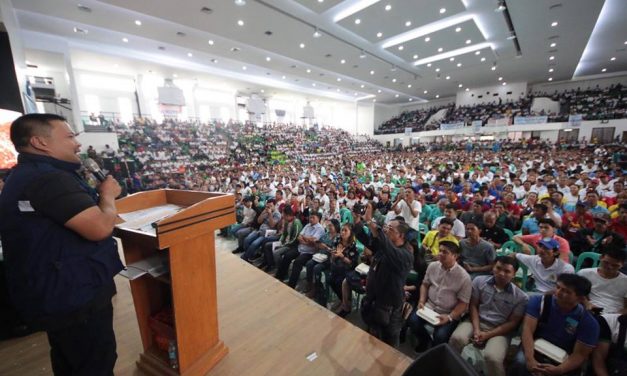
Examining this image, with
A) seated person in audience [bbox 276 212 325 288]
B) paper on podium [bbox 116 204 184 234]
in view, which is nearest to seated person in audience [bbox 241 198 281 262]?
seated person in audience [bbox 276 212 325 288]

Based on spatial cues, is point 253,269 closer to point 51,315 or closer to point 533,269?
point 51,315

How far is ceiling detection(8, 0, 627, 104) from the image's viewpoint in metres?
7.44

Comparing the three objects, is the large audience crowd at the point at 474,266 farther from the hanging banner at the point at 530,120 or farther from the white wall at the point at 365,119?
the white wall at the point at 365,119

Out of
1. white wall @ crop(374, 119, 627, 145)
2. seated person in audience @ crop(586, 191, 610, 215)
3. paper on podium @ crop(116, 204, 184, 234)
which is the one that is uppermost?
white wall @ crop(374, 119, 627, 145)

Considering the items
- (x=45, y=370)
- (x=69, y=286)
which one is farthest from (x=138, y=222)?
(x=45, y=370)

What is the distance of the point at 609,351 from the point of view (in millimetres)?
1826

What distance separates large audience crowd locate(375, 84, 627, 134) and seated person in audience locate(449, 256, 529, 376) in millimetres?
21558

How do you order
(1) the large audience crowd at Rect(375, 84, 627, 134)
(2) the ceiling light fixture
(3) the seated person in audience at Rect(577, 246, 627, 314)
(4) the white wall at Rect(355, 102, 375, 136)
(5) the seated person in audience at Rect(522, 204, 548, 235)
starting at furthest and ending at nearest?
(4) the white wall at Rect(355, 102, 375, 136) → (1) the large audience crowd at Rect(375, 84, 627, 134) → (2) the ceiling light fixture → (5) the seated person in audience at Rect(522, 204, 548, 235) → (3) the seated person in audience at Rect(577, 246, 627, 314)

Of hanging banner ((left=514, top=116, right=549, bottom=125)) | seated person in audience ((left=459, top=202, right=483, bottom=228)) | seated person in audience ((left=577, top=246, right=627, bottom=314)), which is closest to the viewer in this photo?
seated person in audience ((left=577, top=246, right=627, bottom=314))

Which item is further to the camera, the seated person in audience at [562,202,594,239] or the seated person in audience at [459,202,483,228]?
the seated person in audience at [459,202,483,228]

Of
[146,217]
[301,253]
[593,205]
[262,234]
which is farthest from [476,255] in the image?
[146,217]

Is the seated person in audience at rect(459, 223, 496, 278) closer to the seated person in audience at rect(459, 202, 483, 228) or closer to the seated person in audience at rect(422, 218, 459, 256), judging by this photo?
the seated person in audience at rect(422, 218, 459, 256)

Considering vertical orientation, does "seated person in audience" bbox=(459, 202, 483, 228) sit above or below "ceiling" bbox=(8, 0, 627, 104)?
below

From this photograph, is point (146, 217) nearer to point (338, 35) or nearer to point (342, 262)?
point (342, 262)
